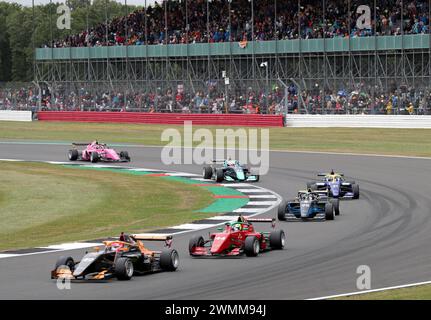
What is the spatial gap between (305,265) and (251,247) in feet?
4.51

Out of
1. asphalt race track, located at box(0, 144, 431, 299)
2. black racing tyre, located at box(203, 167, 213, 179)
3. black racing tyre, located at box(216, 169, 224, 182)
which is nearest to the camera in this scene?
asphalt race track, located at box(0, 144, 431, 299)

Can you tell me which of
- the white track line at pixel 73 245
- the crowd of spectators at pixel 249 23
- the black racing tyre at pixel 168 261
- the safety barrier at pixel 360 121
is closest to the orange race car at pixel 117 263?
the black racing tyre at pixel 168 261

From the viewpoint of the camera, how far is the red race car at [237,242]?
18188 mm

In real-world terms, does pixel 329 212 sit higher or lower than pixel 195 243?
lower

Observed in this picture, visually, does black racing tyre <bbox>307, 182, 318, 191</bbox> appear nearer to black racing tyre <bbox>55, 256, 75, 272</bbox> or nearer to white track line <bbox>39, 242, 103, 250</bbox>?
white track line <bbox>39, 242, 103, 250</bbox>

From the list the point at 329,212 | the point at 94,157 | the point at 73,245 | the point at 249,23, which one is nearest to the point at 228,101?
the point at 249,23

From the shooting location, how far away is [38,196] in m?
28.9

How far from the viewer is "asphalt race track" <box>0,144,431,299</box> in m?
14.7

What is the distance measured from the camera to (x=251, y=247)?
59.4ft

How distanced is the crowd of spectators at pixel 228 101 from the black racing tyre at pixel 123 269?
36318 millimetres

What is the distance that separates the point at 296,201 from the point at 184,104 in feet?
123

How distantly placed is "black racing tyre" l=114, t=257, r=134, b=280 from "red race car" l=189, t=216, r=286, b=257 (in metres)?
2.50

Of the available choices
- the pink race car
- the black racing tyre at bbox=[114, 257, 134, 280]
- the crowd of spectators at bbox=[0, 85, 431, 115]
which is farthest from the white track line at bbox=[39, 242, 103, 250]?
the crowd of spectators at bbox=[0, 85, 431, 115]

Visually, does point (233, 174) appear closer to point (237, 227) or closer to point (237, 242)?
point (237, 227)
